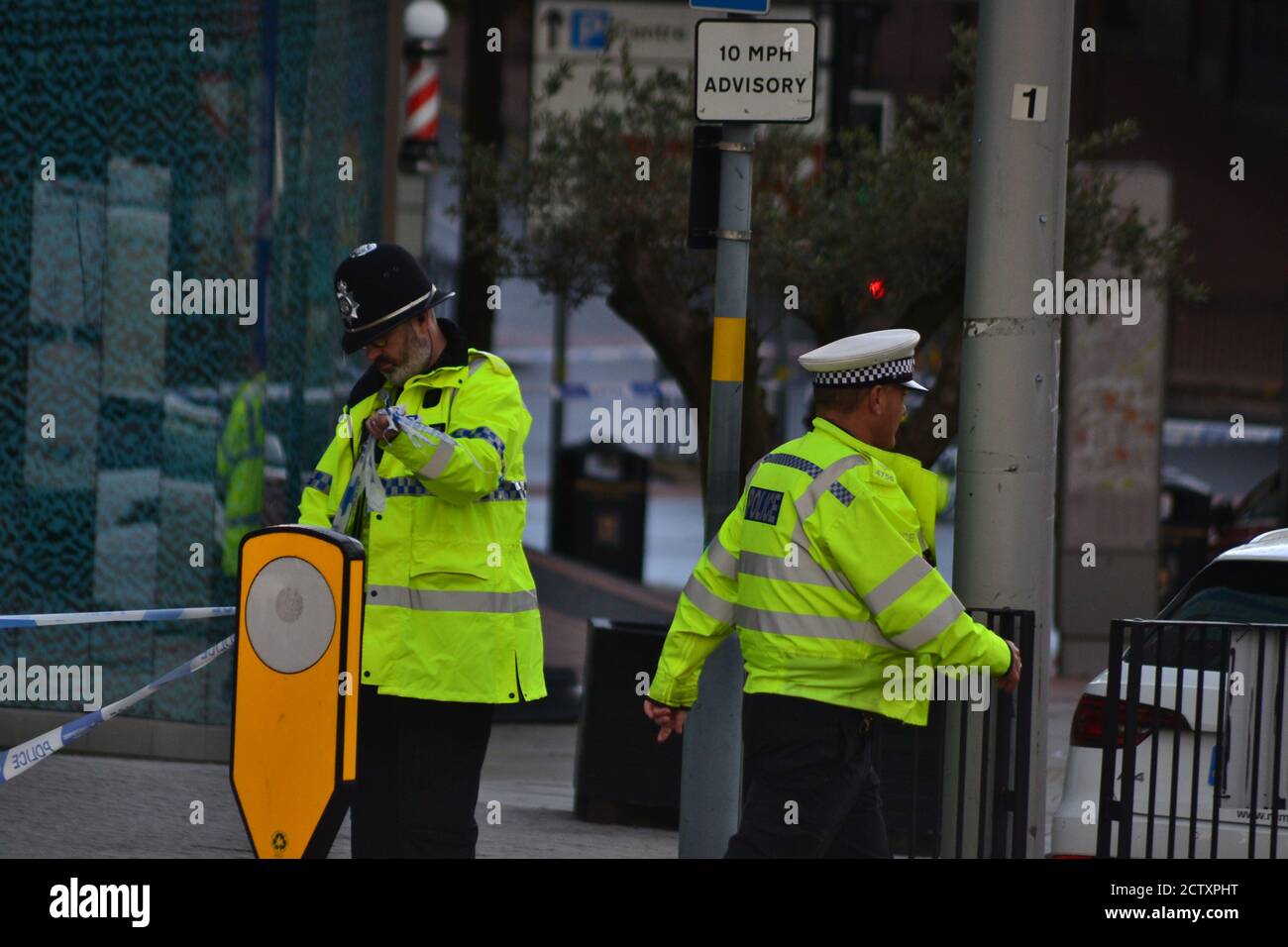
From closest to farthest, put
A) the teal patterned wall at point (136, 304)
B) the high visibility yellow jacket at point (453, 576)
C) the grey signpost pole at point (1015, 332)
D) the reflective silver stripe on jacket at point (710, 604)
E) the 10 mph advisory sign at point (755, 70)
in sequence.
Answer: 1. the reflective silver stripe on jacket at point (710, 604)
2. the high visibility yellow jacket at point (453, 576)
3. the grey signpost pole at point (1015, 332)
4. the 10 mph advisory sign at point (755, 70)
5. the teal patterned wall at point (136, 304)

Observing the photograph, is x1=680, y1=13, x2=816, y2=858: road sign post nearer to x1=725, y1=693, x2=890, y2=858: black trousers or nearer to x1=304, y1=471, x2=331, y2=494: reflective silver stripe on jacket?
x1=304, y1=471, x2=331, y2=494: reflective silver stripe on jacket

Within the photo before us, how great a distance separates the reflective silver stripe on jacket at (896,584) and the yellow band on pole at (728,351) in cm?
187

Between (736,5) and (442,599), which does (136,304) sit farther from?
(442,599)

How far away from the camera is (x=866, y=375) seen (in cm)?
498

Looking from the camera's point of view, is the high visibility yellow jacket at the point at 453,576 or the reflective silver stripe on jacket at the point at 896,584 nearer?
the reflective silver stripe on jacket at the point at 896,584

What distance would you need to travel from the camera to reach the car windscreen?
5680 mm

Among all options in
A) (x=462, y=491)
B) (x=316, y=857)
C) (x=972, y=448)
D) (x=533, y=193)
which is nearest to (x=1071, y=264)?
(x=533, y=193)

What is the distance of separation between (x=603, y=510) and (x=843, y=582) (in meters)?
13.1

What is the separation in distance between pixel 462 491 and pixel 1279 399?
43.8ft

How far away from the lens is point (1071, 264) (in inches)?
352

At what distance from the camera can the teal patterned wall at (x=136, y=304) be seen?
848 cm

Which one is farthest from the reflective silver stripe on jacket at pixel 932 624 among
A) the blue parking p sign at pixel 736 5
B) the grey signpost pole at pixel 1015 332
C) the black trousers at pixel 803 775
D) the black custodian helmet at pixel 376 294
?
the blue parking p sign at pixel 736 5

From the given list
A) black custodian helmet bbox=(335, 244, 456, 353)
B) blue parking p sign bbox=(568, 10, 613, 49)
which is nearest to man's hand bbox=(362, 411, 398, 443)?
black custodian helmet bbox=(335, 244, 456, 353)

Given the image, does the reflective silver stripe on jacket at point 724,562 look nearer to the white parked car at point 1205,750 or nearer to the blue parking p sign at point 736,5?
the white parked car at point 1205,750
